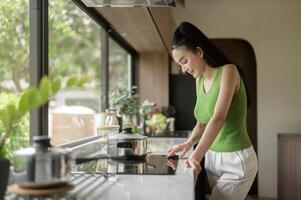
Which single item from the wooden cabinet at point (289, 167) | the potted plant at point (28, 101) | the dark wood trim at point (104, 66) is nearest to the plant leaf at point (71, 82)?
the potted plant at point (28, 101)

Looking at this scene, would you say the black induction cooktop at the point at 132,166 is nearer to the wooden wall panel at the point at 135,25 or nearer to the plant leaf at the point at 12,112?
the plant leaf at the point at 12,112

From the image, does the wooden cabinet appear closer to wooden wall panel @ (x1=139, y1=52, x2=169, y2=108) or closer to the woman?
wooden wall panel @ (x1=139, y1=52, x2=169, y2=108)

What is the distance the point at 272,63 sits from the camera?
4641mm

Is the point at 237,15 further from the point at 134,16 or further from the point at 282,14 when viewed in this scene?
the point at 134,16

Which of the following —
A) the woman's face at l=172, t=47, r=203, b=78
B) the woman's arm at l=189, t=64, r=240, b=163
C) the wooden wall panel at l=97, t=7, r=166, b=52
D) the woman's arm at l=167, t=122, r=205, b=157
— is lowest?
the woman's arm at l=167, t=122, r=205, b=157

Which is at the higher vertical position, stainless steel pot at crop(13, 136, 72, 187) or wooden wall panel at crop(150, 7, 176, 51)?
wooden wall panel at crop(150, 7, 176, 51)

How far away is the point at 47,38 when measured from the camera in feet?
6.14

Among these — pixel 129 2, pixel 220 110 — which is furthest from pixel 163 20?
pixel 220 110

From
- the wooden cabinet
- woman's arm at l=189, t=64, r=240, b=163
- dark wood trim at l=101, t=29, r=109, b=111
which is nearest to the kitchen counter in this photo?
woman's arm at l=189, t=64, r=240, b=163

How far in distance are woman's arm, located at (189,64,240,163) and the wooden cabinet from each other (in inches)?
81.1

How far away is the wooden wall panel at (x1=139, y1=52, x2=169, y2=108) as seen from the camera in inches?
186

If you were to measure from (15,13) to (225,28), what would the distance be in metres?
3.38

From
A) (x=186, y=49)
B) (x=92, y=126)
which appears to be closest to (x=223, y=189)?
(x=186, y=49)

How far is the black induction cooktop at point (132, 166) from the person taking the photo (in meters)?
1.63
